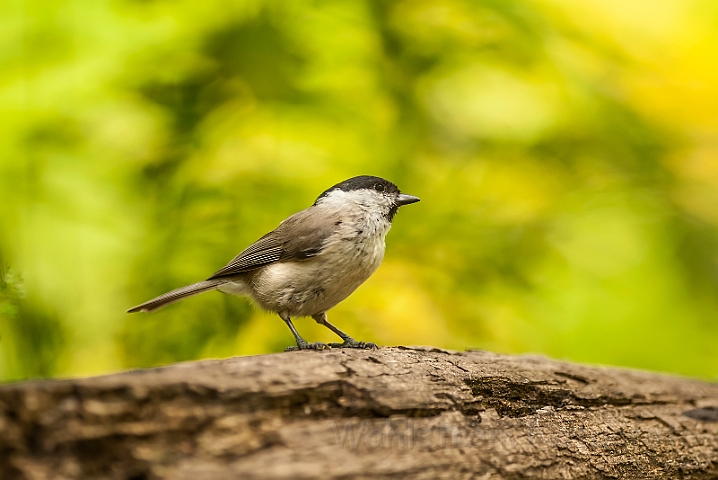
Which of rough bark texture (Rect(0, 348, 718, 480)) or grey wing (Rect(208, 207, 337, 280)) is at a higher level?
grey wing (Rect(208, 207, 337, 280))

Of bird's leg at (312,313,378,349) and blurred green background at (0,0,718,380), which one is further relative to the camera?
blurred green background at (0,0,718,380)

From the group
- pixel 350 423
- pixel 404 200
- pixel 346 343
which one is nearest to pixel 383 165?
pixel 404 200

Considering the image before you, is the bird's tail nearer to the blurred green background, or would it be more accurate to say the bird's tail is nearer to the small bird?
the small bird

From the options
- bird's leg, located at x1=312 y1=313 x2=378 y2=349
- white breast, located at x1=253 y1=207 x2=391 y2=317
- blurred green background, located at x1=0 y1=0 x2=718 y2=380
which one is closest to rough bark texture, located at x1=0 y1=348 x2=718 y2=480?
bird's leg, located at x1=312 y1=313 x2=378 y2=349

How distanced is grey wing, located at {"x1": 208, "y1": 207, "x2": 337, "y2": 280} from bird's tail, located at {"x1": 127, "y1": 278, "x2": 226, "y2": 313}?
43 mm

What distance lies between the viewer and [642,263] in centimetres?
415

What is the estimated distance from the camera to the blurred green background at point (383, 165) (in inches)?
133

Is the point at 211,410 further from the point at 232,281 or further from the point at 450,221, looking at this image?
the point at 450,221

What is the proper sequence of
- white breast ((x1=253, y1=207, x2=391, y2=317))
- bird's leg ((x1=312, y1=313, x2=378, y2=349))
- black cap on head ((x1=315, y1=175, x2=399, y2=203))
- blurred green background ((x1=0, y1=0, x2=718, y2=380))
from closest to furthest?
1. bird's leg ((x1=312, y1=313, x2=378, y2=349))
2. white breast ((x1=253, y1=207, x2=391, y2=317))
3. black cap on head ((x1=315, y1=175, x2=399, y2=203))
4. blurred green background ((x1=0, y1=0, x2=718, y2=380))

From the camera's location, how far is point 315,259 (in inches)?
114

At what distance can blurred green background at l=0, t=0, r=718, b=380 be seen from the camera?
3367 mm

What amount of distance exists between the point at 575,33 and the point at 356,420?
3.56 m

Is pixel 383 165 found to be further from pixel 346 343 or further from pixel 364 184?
pixel 346 343

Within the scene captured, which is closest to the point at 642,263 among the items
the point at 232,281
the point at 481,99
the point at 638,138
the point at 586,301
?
the point at 586,301
